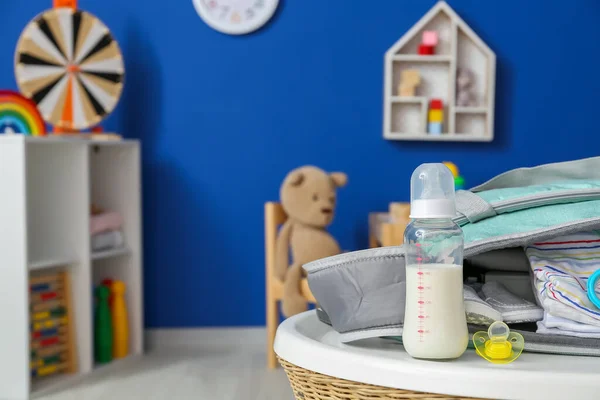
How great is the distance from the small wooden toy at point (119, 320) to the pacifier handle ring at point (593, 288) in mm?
2222

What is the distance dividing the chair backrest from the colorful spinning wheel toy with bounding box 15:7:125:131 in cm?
73

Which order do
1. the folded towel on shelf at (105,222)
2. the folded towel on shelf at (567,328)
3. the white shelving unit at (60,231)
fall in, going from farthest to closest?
the folded towel on shelf at (105,222), the white shelving unit at (60,231), the folded towel on shelf at (567,328)

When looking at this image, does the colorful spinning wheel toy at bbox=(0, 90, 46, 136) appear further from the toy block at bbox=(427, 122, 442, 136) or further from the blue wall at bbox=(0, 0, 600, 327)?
the toy block at bbox=(427, 122, 442, 136)

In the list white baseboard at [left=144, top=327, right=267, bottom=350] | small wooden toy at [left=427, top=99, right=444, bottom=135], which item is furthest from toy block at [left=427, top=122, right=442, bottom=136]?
white baseboard at [left=144, top=327, right=267, bottom=350]

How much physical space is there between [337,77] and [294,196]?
0.61 meters

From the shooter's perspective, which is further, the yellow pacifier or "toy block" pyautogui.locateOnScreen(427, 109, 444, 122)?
"toy block" pyautogui.locateOnScreen(427, 109, 444, 122)

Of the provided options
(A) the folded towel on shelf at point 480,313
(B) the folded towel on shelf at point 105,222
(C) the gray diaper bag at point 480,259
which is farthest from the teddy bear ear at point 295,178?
(A) the folded towel on shelf at point 480,313

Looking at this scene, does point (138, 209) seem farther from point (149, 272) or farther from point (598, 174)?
point (598, 174)

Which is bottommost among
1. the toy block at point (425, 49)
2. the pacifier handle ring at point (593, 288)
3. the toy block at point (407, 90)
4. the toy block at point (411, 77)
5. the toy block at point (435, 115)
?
the pacifier handle ring at point (593, 288)

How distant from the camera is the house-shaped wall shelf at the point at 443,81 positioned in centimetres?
272

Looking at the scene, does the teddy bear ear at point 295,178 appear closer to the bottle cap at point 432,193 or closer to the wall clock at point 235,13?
the wall clock at point 235,13

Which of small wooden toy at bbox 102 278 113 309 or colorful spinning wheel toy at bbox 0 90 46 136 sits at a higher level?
colorful spinning wheel toy at bbox 0 90 46 136

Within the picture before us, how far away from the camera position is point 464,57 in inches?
110

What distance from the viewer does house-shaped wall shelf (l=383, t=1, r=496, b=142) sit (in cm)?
272
